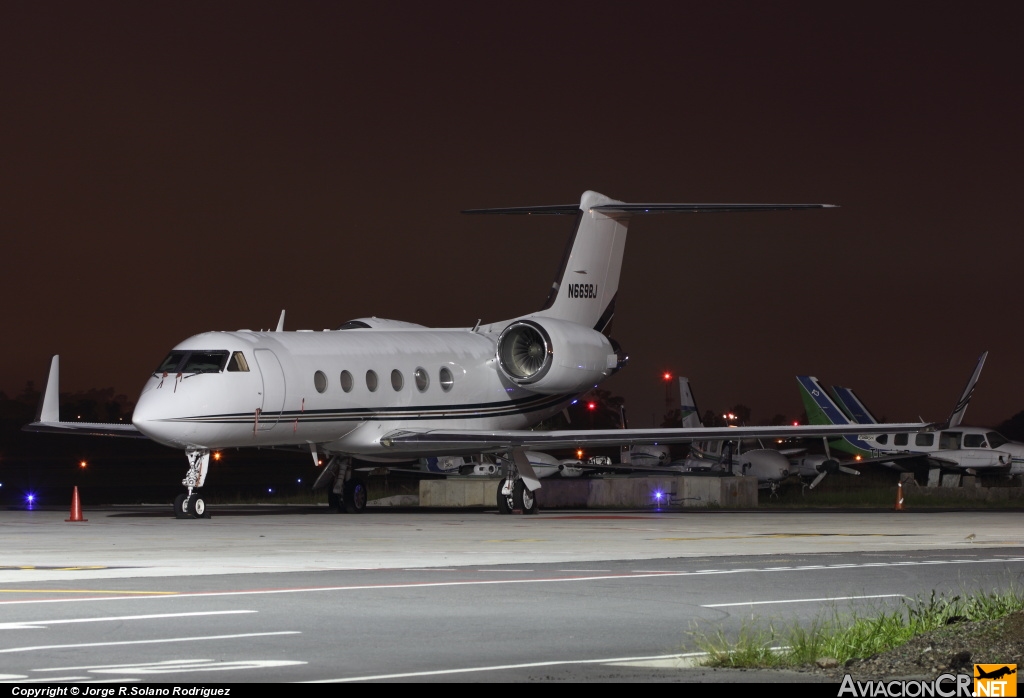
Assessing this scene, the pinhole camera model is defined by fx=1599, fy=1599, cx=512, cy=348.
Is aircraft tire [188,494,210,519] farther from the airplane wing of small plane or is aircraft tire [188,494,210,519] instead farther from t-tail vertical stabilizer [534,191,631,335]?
t-tail vertical stabilizer [534,191,631,335]

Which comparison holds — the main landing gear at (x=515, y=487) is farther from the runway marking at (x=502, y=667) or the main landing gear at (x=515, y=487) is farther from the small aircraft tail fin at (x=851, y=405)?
the small aircraft tail fin at (x=851, y=405)

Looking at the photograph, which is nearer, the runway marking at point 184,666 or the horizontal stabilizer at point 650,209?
the runway marking at point 184,666

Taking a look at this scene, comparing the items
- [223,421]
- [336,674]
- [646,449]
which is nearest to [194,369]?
[223,421]

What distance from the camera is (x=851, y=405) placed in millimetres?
63812

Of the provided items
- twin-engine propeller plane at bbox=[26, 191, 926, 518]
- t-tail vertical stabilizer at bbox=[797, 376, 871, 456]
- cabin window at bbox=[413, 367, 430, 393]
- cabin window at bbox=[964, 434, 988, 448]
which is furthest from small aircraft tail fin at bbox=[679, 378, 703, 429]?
cabin window at bbox=[413, 367, 430, 393]

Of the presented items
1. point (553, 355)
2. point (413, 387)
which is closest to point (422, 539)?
point (413, 387)

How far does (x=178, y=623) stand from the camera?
11.2 meters

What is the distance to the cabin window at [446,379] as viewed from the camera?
33188 mm

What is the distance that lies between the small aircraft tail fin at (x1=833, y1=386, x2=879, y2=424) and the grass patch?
53333 millimetres

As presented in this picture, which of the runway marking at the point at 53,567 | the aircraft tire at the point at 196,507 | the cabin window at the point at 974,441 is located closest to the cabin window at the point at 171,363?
the aircraft tire at the point at 196,507

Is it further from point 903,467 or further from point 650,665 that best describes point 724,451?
point 650,665

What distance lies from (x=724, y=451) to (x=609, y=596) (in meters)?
45.5

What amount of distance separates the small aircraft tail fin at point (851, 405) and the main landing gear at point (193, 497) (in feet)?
130

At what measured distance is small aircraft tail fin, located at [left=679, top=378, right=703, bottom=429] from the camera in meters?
66.1
